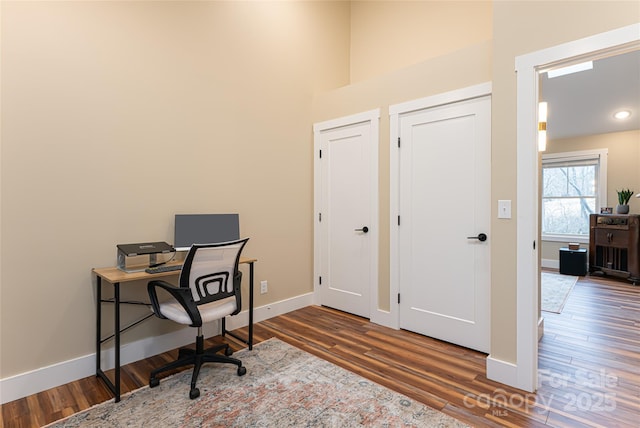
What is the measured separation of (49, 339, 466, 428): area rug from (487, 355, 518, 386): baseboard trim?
606 millimetres

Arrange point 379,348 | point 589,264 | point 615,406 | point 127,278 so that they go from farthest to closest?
point 589,264 → point 379,348 → point 127,278 → point 615,406

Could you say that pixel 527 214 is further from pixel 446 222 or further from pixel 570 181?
pixel 570 181

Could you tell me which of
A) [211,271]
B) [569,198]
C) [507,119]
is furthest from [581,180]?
[211,271]

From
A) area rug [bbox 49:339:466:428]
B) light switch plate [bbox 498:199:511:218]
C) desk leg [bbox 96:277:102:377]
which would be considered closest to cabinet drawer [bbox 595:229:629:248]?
light switch plate [bbox 498:199:511:218]

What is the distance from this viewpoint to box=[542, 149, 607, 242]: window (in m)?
5.89

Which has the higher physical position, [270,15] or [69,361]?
[270,15]

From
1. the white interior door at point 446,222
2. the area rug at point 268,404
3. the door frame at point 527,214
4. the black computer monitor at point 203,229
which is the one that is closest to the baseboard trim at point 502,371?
the door frame at point 527,214

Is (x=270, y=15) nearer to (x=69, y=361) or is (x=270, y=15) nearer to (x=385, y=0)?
(x=385, y=0)

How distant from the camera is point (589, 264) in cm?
573

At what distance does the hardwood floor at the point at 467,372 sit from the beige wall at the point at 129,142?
1.11 feet

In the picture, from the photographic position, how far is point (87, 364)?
2371 mm

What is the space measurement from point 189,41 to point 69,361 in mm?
2692

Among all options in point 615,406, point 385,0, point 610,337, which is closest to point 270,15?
point 385,0

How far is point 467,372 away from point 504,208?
1.21 metres
